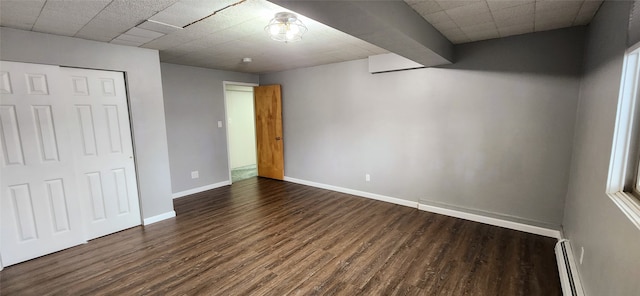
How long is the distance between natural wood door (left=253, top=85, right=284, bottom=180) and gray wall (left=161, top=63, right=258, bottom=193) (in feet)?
2.08

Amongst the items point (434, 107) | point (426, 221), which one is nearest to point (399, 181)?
point (426, 221)

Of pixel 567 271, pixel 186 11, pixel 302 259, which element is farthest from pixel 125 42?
pixel 567 271

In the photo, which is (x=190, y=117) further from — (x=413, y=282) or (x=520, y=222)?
(x=520, y=222)

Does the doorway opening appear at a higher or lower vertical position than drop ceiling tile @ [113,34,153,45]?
lower

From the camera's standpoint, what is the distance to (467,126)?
10.7 ft

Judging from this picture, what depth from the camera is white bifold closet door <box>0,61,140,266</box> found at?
2465 mm

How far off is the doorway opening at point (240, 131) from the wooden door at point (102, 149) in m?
3.13

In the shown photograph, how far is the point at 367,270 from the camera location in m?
2.34

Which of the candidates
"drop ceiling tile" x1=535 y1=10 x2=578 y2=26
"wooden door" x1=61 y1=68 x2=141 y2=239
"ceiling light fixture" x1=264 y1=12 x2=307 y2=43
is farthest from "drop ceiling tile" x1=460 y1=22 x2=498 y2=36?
"wooden door" x1=61 y1=68 x2=141 y2=239

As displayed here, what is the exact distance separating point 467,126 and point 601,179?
162 centimetres

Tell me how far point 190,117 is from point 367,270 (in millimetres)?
3879

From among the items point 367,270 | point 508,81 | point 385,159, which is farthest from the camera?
point 385,159

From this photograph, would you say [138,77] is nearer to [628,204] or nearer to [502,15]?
[502,15]

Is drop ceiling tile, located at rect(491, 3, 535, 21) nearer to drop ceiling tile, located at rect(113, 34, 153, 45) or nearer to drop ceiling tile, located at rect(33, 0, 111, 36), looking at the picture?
drop ceiling tile, located at rect(33, 0, 111, 36)
